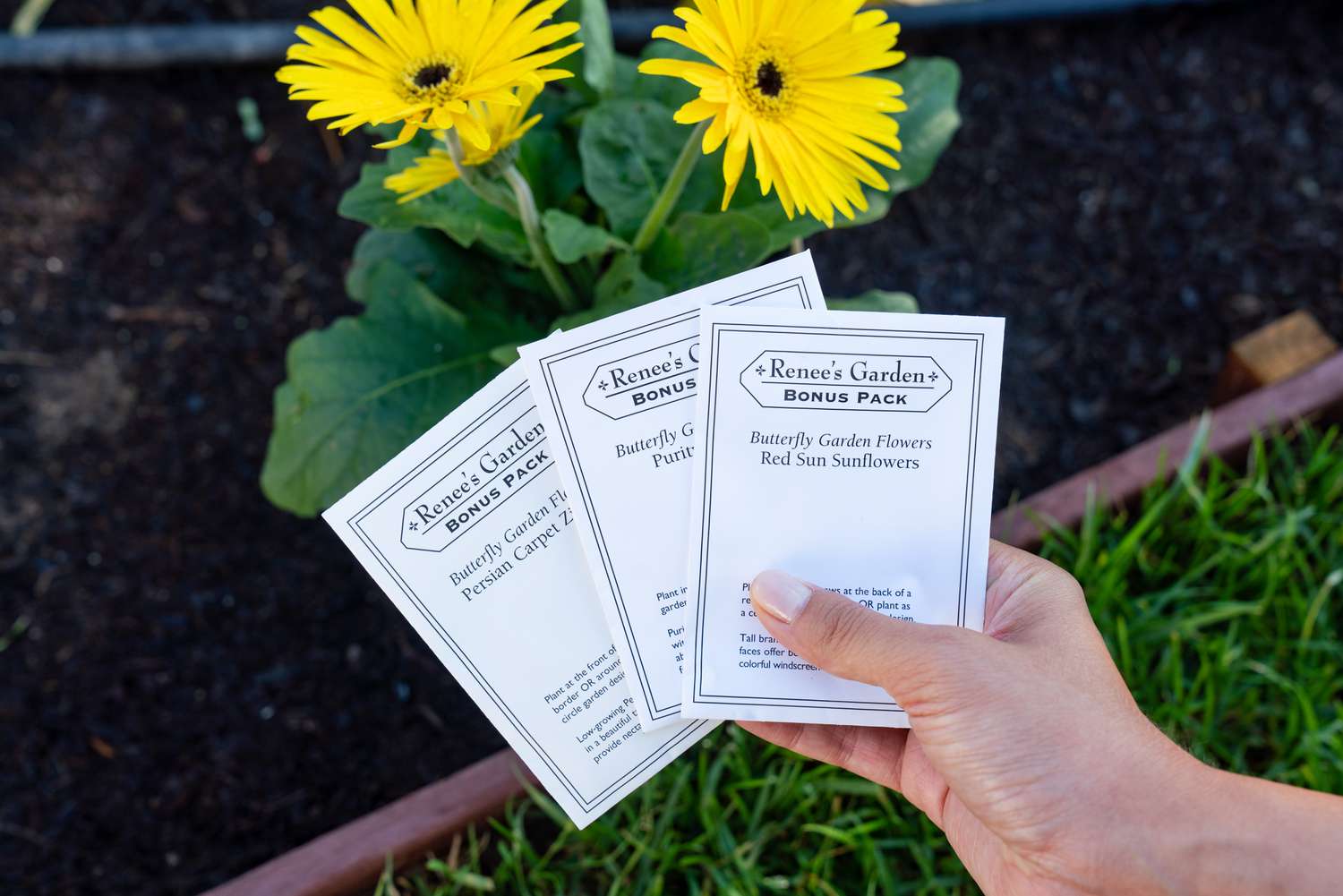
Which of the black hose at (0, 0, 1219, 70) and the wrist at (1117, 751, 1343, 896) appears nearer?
the wrist at (1117, 751, 1343, 896)

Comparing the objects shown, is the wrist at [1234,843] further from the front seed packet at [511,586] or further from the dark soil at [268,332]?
the dark soil at [268,332]

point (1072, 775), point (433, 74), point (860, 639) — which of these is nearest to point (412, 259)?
point (433, 74)

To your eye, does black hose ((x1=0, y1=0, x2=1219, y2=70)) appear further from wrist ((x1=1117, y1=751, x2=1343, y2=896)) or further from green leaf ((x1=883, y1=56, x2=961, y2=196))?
wrist ((x1=1117, y1=751, x2=1343, y2=896))

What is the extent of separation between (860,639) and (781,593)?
0.11m

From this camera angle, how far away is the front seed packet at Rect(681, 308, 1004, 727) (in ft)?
4.05

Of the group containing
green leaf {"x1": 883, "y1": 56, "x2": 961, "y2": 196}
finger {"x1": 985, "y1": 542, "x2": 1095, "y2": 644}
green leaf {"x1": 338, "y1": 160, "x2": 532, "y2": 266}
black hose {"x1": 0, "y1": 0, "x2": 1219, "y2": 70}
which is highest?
black hose {"x1": 0, "y1": 0, "x2": 1219, "y2": 70}

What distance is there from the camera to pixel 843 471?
4.10 feet

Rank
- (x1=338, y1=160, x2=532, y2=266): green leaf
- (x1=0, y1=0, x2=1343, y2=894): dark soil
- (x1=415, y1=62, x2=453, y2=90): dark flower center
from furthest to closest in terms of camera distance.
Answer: (x1=0, y1=0, x2=1343, y2=894): dark soil, (x1=338, y1=160, x2=532, y2=266): green leaf, (x1=415, y1=62, x2=453, y2=90): dark flower center

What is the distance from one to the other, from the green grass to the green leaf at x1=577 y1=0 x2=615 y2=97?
1113 mm

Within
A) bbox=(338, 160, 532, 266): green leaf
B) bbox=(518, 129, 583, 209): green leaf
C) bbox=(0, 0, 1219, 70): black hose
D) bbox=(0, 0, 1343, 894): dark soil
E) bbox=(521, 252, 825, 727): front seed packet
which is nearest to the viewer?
bbox=(521, 252, 825, 727): front seed packet

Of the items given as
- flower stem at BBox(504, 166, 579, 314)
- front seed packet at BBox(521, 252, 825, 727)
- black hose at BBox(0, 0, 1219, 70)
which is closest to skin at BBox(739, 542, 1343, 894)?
front seed packet at BBox(521, 252, 825, 727)

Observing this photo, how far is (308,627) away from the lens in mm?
1970

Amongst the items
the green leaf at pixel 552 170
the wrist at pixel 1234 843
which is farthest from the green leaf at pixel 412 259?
the wrist at pixel 1234 843

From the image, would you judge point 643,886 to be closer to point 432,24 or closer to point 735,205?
point 735,205
